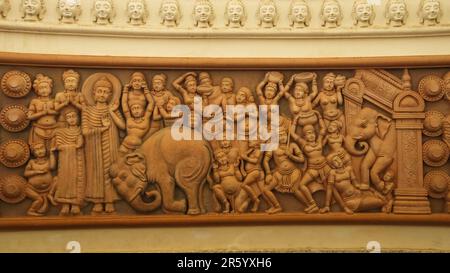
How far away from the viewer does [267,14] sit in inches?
244

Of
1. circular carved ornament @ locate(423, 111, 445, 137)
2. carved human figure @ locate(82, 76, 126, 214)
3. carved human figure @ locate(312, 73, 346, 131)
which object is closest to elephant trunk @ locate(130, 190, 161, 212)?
carved human figure @ locate(82, 76, 126, 214)

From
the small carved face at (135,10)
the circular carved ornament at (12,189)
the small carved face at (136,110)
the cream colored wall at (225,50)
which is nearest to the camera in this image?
the circular carved ornament at (12,189)

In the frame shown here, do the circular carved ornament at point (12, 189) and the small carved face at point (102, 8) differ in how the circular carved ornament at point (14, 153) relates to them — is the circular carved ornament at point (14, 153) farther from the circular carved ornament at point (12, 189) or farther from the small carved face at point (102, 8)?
the small carved face at point (102, 8)

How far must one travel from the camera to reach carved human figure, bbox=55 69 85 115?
5.97 meters

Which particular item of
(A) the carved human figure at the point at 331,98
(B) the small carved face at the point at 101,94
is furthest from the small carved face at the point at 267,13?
(B) the small carved face at the point at 101,94

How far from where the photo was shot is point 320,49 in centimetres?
625

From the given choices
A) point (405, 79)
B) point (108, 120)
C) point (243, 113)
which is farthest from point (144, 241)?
point (405, 79)

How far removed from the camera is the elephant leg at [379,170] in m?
6.02

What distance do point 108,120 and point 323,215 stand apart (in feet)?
8.99

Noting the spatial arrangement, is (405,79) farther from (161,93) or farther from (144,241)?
(144,241)

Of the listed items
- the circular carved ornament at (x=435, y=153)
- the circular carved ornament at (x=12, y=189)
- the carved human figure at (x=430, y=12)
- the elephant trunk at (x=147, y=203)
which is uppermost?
the carved human figure at (x=430, y=12)

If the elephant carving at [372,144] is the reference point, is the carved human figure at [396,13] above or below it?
above

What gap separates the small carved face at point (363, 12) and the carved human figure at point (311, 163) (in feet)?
4.76

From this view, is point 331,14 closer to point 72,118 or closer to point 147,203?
point 147,203
